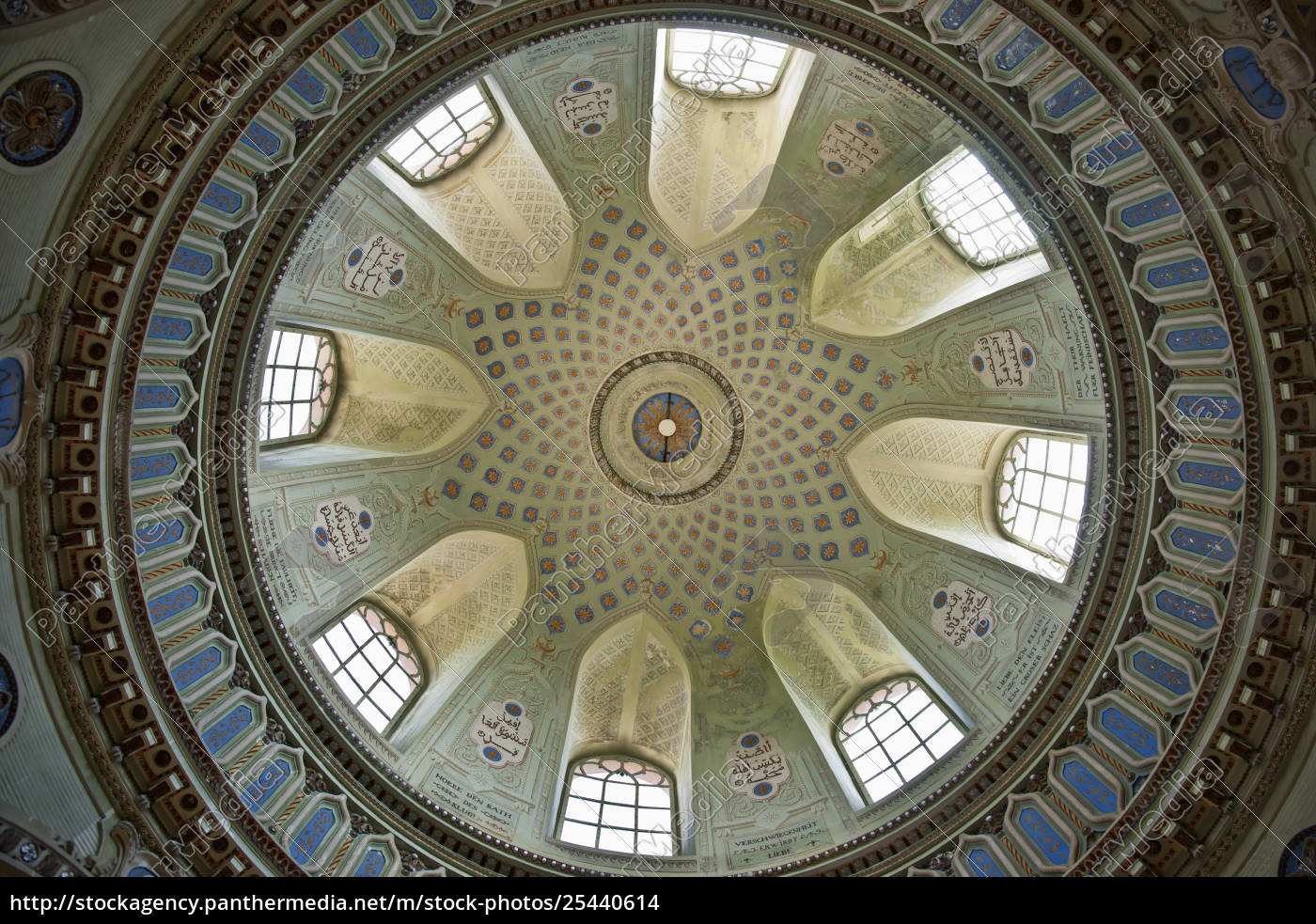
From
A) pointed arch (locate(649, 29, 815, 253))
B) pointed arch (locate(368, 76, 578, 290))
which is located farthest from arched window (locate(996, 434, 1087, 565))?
pointed arch (locate(368, 76, 578, 290))

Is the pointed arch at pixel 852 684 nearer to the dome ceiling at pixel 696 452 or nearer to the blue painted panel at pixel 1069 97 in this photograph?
the dome ceiling at pixel 696 452

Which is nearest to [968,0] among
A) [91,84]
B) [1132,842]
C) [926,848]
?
[91,84]

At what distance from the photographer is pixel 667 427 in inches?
909

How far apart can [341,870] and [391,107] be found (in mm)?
13230

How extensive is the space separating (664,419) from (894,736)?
989cm

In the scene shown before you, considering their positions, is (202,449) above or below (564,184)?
below

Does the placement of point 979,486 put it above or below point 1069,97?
below

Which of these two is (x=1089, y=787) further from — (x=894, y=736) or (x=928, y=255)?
(x=928, y=255)

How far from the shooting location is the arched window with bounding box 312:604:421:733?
1755 cm

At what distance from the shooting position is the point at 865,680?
65.2 ft

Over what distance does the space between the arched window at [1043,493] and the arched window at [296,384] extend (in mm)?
15601

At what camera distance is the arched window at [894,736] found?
17.7 metres

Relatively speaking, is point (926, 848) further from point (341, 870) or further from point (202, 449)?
point (202, 449)

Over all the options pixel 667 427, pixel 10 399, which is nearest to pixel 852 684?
pixel 667 427
